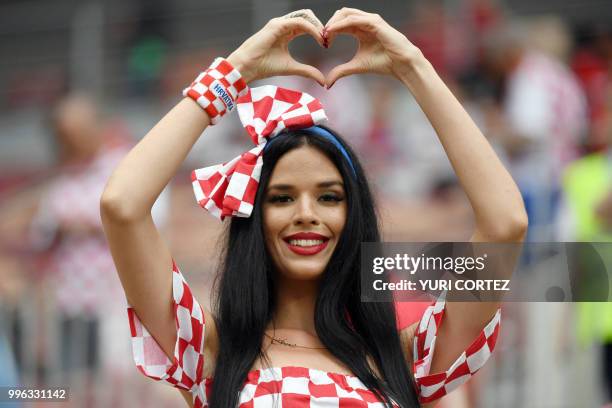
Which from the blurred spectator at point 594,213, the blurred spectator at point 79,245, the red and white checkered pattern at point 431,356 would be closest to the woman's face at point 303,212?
the red and white checkered pattern at point 431,356

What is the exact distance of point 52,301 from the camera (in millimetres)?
6762

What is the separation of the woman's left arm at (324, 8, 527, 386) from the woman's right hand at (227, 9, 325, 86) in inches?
3.1

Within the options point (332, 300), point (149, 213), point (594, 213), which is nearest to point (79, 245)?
point (594, 213)

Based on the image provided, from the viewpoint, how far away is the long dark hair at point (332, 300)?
3486 millimetres

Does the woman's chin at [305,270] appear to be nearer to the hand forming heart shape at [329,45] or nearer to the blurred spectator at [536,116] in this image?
the hand forming heart shape at [329,45]

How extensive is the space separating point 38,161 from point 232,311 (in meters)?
6.95

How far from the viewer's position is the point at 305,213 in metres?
3.49

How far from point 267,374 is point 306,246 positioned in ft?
1.23

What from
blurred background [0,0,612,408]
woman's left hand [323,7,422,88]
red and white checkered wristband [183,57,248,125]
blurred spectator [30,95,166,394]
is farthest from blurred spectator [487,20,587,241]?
red and white checkered wristband [183,57,248,125]

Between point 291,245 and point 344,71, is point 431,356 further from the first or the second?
point 344,71

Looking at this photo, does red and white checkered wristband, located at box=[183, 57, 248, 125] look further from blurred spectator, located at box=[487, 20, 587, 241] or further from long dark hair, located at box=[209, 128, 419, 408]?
blurred spectator, located at box=[487, 20, 587, 241]

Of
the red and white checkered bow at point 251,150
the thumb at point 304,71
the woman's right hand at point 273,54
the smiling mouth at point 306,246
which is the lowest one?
the smiling mouth at point 306,246

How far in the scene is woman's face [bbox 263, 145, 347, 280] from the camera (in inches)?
139

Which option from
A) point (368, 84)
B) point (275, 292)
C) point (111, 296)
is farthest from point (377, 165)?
point (275, 292)
